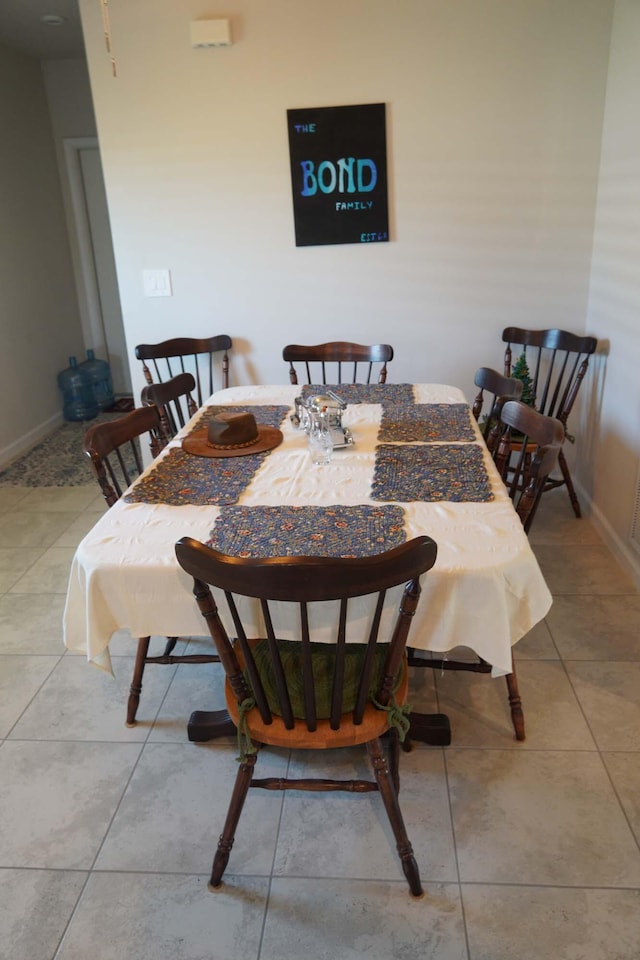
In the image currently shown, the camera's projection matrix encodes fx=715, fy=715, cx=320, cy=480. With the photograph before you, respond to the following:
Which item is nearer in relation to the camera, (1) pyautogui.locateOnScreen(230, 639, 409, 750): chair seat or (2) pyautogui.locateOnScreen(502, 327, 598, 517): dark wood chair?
(1) pyautogui.locateOnScreen(230, 639, 409, 750): chair seat

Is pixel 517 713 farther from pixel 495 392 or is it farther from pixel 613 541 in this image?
pixel 613 541

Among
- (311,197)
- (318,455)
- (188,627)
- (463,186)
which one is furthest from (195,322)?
(188,627)

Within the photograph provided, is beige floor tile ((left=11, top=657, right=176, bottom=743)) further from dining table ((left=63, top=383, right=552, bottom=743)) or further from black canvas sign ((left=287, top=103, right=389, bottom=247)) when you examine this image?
black canvas sign ((left=287, top=103, right=389, bottom=247))

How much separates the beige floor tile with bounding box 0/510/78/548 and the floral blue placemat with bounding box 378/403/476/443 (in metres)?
1.79

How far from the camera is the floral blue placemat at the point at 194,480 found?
73.8 inches

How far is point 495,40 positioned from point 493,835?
3037mm

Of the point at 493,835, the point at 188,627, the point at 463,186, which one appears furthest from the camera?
the point at 463,186

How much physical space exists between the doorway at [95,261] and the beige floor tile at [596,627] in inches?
165

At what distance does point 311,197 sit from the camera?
3.29 metres

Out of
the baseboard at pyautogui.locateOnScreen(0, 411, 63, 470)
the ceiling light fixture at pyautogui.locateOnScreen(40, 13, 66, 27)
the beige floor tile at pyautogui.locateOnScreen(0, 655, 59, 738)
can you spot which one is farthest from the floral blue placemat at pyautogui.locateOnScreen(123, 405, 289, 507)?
the ceiling light fixture at pyautogui.locateOnScreen(40, 13, 66, 27)

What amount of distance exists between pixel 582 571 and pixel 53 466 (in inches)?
120

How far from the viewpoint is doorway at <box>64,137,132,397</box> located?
529 cm

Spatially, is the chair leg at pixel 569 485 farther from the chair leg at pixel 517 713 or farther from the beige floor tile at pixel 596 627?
the chair leg at pixel 517 713

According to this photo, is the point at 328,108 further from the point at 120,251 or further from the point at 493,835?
the point at 493,835
